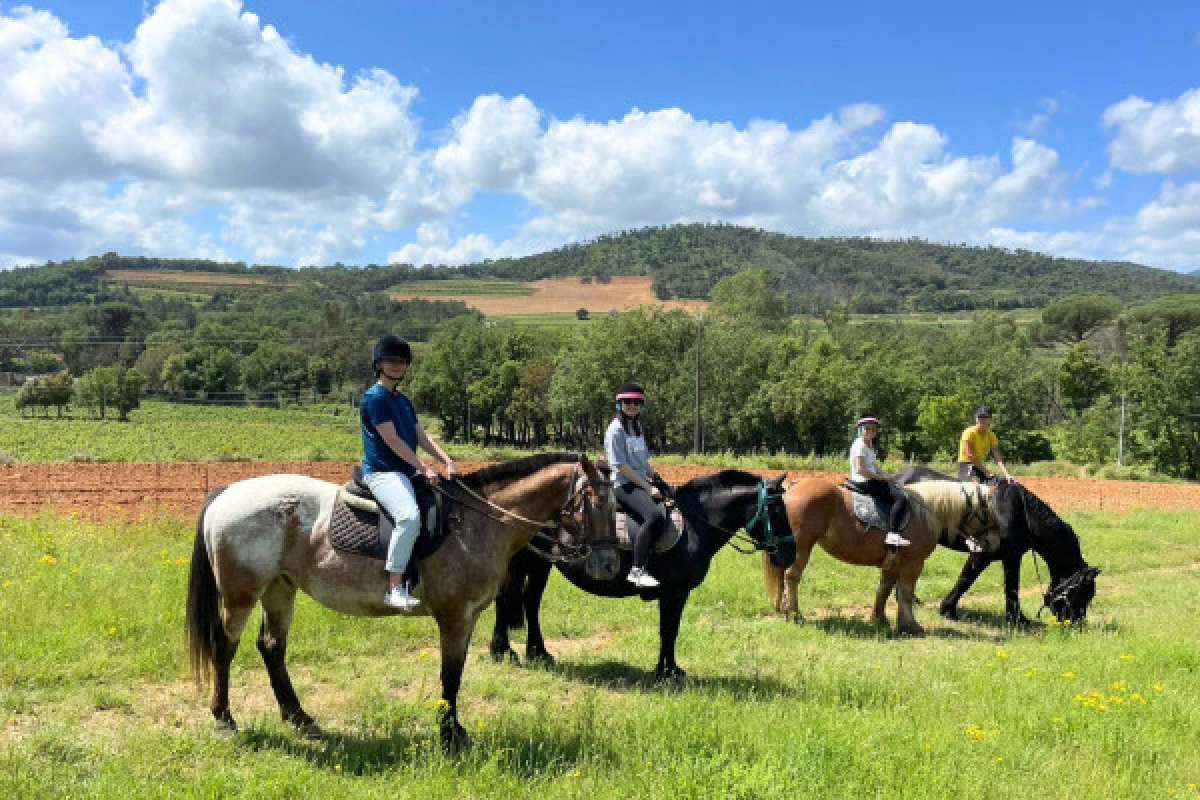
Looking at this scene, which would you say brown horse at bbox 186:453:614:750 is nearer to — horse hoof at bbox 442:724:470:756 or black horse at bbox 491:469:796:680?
horse hoof at bbox 442:724:470:756

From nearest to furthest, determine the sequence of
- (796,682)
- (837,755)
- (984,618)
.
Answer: (837,755) < (796,682) < (984,618)

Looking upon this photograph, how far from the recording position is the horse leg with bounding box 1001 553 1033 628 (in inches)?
392

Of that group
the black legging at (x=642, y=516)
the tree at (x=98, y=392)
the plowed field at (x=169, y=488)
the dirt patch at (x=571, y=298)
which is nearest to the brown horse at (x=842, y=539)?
A: the black legging at (x=642, y=516)

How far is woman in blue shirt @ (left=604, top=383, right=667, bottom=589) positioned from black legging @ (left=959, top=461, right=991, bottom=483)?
6.32 meters

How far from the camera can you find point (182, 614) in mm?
7754

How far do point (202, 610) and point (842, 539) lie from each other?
771cm

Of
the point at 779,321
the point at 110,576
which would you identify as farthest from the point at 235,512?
the point at 779,321

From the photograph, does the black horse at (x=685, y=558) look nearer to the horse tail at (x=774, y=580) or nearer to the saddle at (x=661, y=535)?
the saddle at (x=661, y=535)

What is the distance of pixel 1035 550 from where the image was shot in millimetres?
10547

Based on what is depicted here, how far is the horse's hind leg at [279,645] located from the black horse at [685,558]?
2.41 m

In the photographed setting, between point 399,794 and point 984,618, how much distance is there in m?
9.22

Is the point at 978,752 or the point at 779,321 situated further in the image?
the point at 779,321

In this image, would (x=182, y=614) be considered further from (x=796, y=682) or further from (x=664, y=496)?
(x=796, y=682)

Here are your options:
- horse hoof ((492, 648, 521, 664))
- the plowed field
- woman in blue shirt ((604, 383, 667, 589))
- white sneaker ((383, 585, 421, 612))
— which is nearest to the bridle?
white sneaker ((383, 585, 421, 612))
